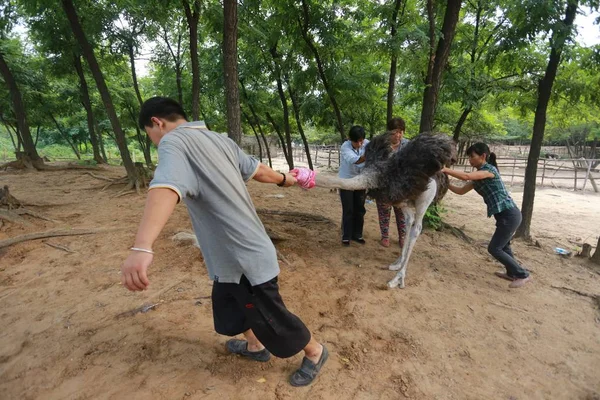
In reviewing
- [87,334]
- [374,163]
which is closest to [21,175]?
[87,334]

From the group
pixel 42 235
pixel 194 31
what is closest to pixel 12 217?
pixel 42 235

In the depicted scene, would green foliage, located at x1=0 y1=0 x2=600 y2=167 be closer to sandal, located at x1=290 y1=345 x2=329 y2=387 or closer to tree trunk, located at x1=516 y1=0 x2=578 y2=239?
tree trunk, located at x1=516 y1=0 x2=578 y2=239

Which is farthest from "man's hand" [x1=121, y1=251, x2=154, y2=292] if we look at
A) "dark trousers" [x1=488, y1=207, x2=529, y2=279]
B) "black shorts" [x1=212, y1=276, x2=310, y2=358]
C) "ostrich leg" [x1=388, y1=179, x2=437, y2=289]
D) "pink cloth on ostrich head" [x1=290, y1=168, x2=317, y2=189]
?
"dark trousers" [x1=488, y1=207, x2=529, y2=279]

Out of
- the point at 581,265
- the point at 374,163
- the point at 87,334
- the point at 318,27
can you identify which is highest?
the point at 318,27

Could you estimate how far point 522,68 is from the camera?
7.05 metres

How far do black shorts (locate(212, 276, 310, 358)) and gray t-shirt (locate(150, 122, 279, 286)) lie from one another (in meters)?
0.11

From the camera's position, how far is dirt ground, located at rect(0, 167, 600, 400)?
89.1 inches

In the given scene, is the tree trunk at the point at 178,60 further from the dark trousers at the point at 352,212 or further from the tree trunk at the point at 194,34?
the dark trousers at the point at 352,212

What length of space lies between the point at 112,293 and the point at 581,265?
646cm

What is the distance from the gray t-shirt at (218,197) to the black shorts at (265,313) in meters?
A: 0.11

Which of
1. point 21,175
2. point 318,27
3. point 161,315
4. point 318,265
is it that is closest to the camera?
point 161,315

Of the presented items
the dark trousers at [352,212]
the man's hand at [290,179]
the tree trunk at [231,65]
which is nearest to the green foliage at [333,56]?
the tree trunk at [231,65]

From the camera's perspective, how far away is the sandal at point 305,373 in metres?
2.23

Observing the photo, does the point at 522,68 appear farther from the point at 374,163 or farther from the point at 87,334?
the point at 87,334
